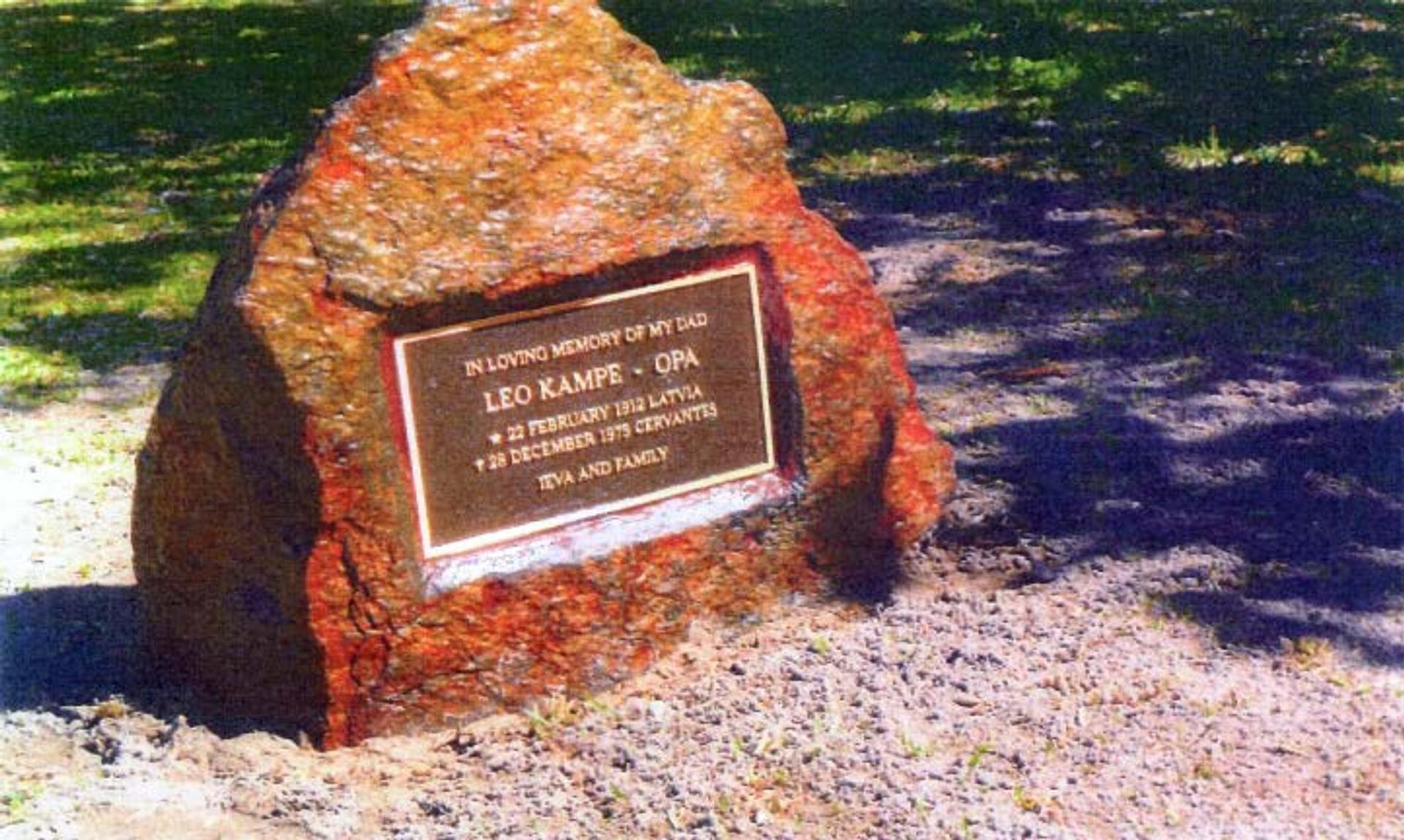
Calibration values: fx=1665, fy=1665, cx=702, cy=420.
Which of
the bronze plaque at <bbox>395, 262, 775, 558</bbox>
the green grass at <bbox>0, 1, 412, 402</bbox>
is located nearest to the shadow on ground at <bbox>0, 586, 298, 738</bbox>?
the bronze plaque at <bbox>395, 262, 775, 558</bbox>

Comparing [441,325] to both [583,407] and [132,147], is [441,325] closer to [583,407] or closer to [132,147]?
[583,407]

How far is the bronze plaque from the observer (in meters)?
3.77

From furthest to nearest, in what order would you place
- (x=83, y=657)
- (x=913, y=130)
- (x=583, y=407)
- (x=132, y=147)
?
(x=132, y=147) → (x=913, y=130) → (x=83, y=657) → (x=583, y=407)

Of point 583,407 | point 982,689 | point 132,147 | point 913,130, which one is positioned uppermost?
point 583,407

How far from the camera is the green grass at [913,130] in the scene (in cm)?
650

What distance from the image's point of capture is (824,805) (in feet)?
11.4

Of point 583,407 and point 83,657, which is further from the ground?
point 583,407

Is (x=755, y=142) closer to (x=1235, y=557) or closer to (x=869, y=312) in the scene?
(x=869, y=312)

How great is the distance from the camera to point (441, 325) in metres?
3.70

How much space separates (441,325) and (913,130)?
527cm

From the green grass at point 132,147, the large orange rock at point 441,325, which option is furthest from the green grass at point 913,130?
the large orange rock at point 441,325

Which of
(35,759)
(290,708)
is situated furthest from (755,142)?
(35,759)

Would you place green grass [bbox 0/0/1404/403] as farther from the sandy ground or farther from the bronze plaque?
the bronze plaque

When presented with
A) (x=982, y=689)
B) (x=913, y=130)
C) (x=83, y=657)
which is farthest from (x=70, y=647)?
(x=913, y=130)
